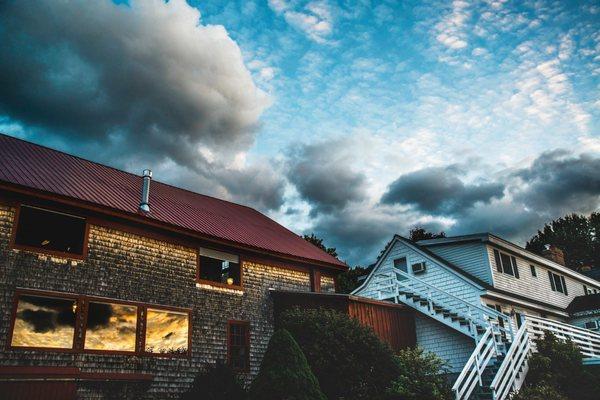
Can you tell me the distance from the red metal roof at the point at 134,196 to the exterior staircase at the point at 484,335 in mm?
4663

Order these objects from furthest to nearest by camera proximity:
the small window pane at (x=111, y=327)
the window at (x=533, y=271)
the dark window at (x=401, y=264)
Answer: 1. the window at (x=533, y=271)
2. the dark window at (x=401, y=264)
3. the small window pane at (x=111, y=327)

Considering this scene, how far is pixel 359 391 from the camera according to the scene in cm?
1673

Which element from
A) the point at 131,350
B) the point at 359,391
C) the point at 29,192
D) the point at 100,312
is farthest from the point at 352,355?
the point at 29,192

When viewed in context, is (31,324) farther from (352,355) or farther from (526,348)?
(526,348)

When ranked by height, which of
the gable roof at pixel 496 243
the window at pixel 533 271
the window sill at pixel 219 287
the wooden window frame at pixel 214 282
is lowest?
the window sill at pixel 219 287

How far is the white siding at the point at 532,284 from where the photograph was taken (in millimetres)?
27891

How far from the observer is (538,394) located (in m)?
17.5

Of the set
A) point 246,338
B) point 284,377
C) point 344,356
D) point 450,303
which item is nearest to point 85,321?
point 284,377

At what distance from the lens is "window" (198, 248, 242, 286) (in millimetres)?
19525

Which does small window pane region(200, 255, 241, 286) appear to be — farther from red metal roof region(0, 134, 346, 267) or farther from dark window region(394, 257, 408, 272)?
dark window region(394, 257, 408, 272)

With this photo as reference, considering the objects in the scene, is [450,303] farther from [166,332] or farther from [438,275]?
[166,332]

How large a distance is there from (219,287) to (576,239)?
6477cm

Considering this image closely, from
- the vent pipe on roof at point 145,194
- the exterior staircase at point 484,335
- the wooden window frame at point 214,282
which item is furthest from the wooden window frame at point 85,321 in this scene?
the exterior staircase at point 484,335

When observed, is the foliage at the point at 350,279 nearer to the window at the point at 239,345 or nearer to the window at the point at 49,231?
the window at the point at 239,345
